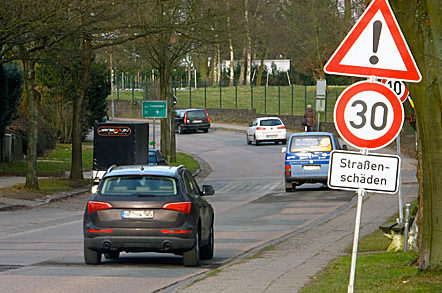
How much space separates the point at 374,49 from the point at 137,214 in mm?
6292

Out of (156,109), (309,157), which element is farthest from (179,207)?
(156,109)

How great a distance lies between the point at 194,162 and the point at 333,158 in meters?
36.0

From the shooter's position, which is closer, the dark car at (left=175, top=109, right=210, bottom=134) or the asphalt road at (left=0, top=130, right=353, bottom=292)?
the asphalt road at (left=0, top=130, right=353, bottom=292)

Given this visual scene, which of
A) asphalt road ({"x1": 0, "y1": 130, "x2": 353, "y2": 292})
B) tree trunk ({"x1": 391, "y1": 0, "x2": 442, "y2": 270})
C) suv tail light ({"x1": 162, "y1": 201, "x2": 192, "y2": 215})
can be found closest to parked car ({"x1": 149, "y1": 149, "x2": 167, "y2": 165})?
asphalt road ({"x1": 0, "y1": 130, "x2": 353, "y2": 292})

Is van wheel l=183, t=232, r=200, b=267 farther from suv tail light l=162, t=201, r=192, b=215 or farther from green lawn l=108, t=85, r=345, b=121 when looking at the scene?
green lawn l=108, t=85, r=345, b=121

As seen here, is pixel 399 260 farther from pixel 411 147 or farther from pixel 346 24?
pixel 411 147

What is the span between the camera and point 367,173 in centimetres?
780

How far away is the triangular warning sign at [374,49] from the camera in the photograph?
7.81 m

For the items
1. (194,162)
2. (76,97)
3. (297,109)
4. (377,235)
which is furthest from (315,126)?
(377,235)

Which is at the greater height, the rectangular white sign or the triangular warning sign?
the triangular warning sign

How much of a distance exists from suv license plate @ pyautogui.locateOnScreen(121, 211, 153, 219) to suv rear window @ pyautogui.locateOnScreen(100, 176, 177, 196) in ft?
1.03

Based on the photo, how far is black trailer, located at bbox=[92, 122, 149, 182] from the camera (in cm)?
3238

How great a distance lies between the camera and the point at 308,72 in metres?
87.9

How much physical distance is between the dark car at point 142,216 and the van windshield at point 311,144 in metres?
15.8
